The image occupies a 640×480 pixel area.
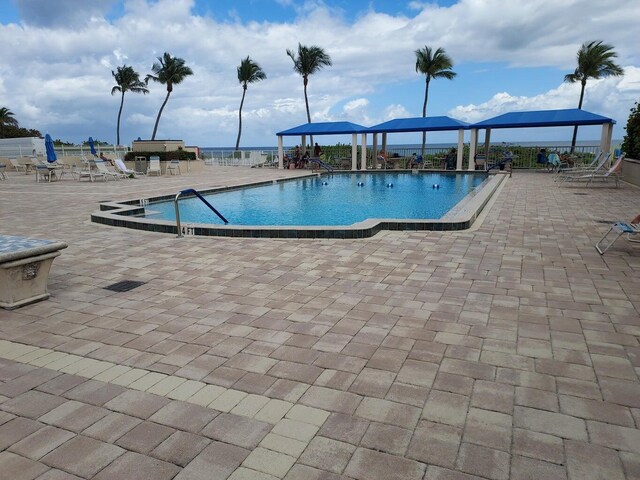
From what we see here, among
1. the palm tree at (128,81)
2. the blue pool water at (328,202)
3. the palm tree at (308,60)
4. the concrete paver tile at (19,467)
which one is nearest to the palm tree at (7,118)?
the palm tree at (128,81)

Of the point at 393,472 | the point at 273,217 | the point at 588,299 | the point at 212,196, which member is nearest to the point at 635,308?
the point at 588,299

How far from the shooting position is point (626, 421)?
2.23 m

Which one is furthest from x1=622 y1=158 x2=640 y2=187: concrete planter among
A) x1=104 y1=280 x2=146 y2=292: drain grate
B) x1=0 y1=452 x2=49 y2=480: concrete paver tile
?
x1=0 y1=452 x2=49 y2=480: concrete paver tile

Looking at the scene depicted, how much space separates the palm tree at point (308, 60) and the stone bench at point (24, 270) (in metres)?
30.7

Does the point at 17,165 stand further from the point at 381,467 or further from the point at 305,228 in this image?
the point at 381,467

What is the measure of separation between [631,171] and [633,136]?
1.61m

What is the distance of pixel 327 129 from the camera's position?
2308 cm

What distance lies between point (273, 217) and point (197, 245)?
4400mm

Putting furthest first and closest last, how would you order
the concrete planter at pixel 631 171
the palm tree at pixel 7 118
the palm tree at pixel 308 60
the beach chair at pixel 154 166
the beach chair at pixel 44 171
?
the palm tree at pixel 7 118 → the palm tree at pixel 308 60 → the beach chair at pixel 154 166 → the beach chair at pixel 44 171 → the concrete planter at pixel 631 171

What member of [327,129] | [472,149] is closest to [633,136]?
[472,149]

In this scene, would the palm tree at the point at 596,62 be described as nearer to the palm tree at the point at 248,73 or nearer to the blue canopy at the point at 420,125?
the blue canopy at the point at 420,125

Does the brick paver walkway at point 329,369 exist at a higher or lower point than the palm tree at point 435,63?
lower

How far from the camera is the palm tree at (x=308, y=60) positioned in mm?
31703

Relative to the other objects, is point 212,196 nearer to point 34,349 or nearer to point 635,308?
point 34,349
